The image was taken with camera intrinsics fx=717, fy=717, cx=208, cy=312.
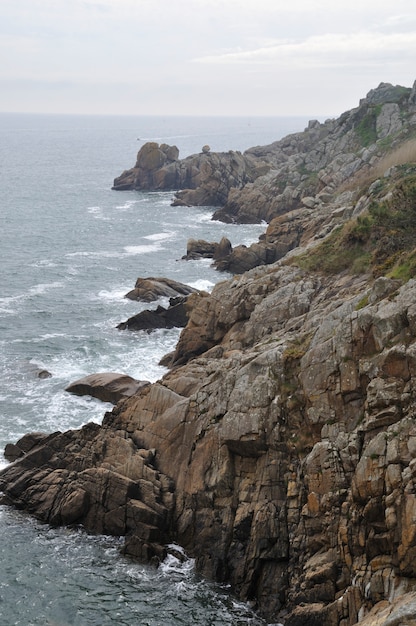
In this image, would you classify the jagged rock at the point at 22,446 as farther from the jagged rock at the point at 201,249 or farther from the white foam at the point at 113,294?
the jagged rock at the point at 201,249

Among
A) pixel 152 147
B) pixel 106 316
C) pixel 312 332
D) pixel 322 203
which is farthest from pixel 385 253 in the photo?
pixel 152 147

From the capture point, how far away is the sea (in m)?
28.4

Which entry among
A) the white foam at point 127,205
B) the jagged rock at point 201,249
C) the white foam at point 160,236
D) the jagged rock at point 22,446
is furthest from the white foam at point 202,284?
the white foam at point 127,205

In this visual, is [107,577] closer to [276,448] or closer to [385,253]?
[276,448]

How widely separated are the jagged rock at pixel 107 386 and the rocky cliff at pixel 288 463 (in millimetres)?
5497

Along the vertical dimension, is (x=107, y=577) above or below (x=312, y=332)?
below

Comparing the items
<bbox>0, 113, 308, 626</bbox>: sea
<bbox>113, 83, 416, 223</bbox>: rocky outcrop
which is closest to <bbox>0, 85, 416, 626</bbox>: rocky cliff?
<bbox>0, 113, 308, 626</bbox>: sea

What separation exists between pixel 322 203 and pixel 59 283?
30857 mm

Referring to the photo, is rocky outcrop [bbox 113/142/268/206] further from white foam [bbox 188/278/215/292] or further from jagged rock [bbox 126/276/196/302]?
jagged rock [bbox 126/276/196/302]

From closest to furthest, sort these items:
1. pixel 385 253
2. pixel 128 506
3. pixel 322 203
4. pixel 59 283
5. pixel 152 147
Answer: pixel 128 506 → pixel 385 253 → pixel 59 283 → pixel 322 203 → pixel 152 147

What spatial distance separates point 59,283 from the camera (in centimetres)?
7606

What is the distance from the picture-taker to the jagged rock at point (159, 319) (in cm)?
6028

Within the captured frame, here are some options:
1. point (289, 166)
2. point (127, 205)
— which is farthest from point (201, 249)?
point (127, 205)

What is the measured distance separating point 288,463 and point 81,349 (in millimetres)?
29625
